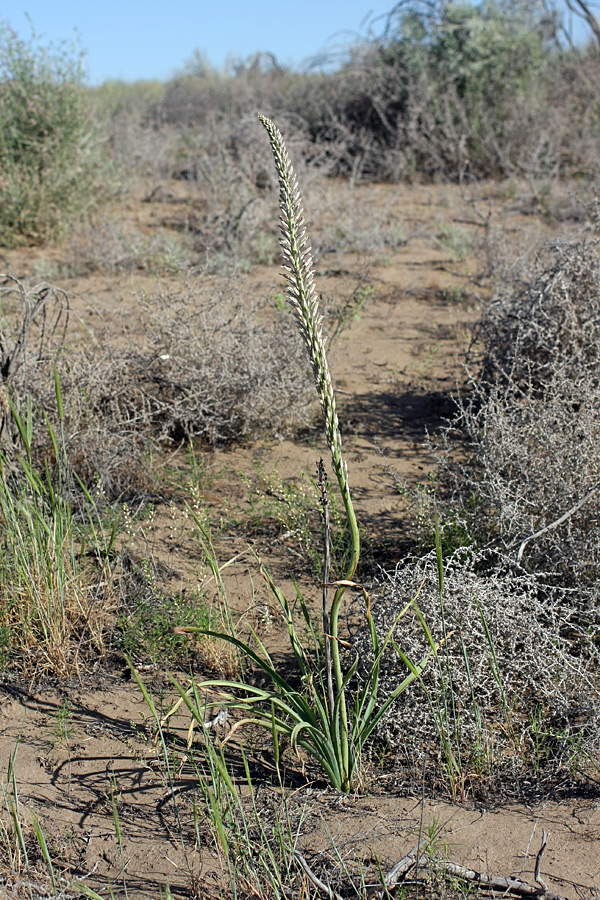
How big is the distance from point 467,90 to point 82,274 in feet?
21.7

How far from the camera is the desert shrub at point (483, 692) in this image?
2264 mm

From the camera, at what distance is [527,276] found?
550 cm

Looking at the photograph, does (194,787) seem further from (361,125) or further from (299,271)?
(361,125)

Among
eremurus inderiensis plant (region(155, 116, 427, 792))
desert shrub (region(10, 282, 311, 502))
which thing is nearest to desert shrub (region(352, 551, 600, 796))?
eremurus inderiensis plant (region(155, 116, 427, 792))

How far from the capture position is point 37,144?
8.30 metres

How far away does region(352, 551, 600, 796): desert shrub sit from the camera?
7.43 feet

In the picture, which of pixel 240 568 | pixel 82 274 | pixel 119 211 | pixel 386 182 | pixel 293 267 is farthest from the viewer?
pixel 386 182

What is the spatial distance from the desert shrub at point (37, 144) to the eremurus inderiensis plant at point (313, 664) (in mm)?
6861

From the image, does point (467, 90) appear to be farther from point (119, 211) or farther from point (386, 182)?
point (119, 211)

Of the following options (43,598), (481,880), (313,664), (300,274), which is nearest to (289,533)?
(313,664)

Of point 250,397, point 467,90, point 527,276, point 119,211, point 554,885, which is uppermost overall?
point 467,90

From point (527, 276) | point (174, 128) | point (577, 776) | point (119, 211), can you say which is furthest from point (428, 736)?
point (174, 128)

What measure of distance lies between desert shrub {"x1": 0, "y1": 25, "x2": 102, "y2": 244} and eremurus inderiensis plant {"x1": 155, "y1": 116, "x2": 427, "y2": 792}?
22.5 feet

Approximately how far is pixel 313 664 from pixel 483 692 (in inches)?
22.2
